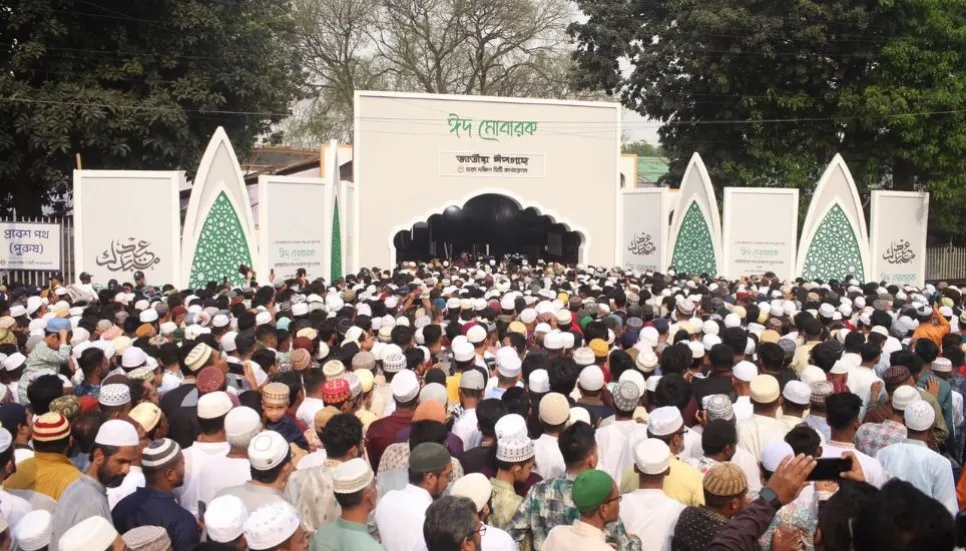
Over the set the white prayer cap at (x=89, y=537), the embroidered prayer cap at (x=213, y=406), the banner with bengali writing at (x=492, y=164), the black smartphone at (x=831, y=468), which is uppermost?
the banner with bengali writing at (x=492, y=164)

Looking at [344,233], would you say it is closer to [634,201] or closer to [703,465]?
[634,201]

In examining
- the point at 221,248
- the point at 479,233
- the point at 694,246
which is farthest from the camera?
the point at 479,233

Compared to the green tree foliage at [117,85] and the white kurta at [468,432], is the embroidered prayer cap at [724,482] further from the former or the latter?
the green tree foliage at [117,85]

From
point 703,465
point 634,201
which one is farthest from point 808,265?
point 703,465

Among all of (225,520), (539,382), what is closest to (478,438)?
(539,382)

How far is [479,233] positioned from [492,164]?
7.54 meters

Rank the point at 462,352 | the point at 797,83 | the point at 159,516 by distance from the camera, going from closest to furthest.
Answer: the point at 159,516
the point at 462,352
the point at 797,83

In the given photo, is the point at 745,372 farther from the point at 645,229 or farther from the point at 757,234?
the point at 645,229

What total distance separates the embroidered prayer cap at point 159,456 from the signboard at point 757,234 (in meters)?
16.1

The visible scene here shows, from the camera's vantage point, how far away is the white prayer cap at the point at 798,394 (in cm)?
517

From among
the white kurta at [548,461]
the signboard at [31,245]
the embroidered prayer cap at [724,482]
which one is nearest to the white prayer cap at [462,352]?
the white kurta at [548,461]

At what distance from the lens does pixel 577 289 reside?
40.2ft

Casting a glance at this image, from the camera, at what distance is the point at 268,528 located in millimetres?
3279

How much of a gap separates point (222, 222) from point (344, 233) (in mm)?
3725
